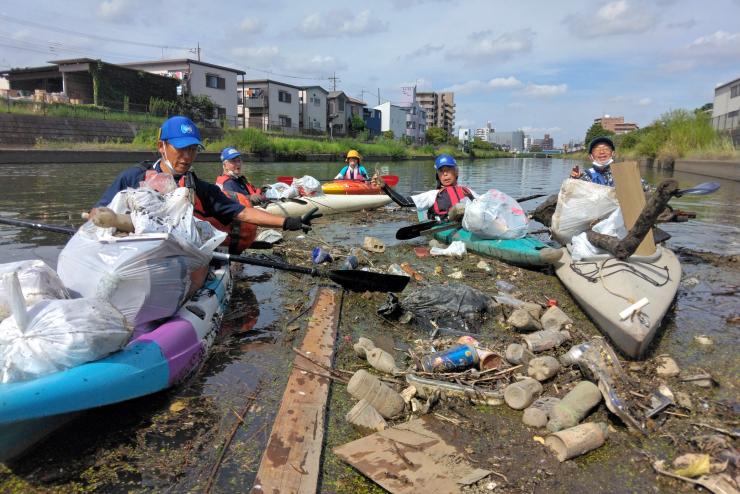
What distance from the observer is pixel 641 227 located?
14.8ft

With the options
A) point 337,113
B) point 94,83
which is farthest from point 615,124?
point 94,83

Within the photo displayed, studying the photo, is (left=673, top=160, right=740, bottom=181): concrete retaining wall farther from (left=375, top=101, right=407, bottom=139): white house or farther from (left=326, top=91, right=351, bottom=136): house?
(left=375, top=101, right=407, bottom=139): white house

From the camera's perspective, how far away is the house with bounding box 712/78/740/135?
36938mm

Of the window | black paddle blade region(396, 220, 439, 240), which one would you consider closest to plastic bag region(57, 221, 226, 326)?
black paddle blade region(396, 220, 439, 240)

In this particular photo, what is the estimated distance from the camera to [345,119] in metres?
63.1

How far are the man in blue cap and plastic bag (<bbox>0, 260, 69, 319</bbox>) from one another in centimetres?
101

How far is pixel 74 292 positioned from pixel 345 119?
6265 centimetres

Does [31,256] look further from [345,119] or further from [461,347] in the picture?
[345,119]

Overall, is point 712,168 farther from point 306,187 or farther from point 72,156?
point 72,156

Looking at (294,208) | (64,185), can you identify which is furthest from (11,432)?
(64,185)

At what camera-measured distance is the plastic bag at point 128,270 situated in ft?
8.86

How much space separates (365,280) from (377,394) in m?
1.85

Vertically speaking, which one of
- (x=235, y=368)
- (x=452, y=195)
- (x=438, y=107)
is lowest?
(x=235, y=368)

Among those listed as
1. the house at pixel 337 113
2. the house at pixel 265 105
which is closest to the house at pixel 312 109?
the house at pixel 337 113
